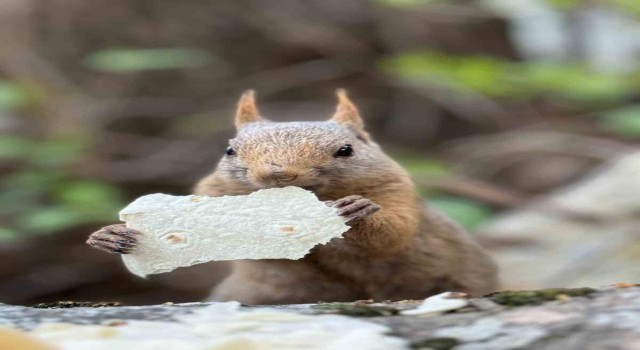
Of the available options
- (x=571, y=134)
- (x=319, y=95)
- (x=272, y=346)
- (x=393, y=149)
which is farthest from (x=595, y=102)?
(x=272, y=346)

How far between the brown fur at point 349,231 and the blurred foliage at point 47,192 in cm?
100

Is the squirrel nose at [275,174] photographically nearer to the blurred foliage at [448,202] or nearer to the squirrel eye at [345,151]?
the squirrel eye at [345,151]

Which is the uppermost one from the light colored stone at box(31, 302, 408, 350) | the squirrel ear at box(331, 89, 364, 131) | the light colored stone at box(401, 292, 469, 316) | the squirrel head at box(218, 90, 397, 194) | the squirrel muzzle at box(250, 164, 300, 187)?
the squirrel ear at box(331, 89, 364, 131)

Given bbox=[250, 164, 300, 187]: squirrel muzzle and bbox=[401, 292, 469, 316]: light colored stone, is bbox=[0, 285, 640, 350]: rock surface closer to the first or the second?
bbox=[401, 292, 469, 316]: light colored stone

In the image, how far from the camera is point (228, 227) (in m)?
1.42

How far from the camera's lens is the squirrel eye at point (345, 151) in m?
1.64

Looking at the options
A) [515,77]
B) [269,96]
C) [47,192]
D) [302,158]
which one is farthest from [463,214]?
[269,96]

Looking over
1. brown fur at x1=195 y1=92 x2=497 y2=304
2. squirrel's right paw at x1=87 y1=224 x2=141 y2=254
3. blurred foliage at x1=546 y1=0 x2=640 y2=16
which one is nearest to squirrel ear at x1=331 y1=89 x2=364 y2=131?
brown fur at x1=195 y1=92 x2=497 y2=304

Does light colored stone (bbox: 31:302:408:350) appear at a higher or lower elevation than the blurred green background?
lower

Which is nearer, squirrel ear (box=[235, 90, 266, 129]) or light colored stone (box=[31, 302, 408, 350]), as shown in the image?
light colored stone (box=[31, 302, 408, 350])

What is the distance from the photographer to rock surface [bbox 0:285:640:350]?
107 cm

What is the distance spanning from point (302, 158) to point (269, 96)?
322 cm

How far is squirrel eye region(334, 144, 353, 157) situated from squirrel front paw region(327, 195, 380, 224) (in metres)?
0.18

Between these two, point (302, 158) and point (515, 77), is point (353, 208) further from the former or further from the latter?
point (515, 77)
